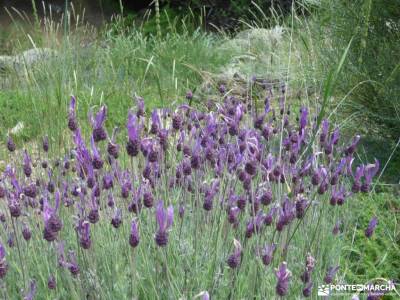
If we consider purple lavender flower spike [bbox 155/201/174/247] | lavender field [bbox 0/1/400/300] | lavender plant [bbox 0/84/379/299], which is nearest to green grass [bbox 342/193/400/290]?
lavender field [bbox 0/1/400/300]

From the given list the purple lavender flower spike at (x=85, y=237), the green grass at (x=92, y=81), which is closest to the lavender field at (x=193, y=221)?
the purple lavender flower spike at (x=85, y=237)

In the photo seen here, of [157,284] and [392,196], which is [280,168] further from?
[392,196]

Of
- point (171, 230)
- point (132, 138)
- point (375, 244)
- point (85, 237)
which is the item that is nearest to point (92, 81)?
point (375, 244)

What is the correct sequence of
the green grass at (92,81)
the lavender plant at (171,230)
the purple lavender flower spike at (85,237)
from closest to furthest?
the purple lavender flower spike at (85,237) < the lavender plant at (171,230) < the green grass at (92,81)

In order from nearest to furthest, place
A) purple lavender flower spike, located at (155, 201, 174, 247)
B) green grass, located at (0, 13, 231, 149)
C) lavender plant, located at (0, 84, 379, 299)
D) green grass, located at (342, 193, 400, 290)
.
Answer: purple lavender flower spike, located at (155, 201, 174, 247) → lavender plant, located at (0, 84, 379, 299) → green grass, located at (342, 193, 400, 290) → green grass, located at (0, 13, 231, 149)

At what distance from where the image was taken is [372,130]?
4.23m

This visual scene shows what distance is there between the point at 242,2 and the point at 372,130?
6.60m

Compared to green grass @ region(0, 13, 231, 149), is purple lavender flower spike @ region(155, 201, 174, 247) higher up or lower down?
A: higher up

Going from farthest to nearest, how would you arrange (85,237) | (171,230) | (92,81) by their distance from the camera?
1. (92,81)
2. (171,230)
3. (85,237)

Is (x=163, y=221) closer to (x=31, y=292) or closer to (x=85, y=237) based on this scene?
(x=85, y=237)

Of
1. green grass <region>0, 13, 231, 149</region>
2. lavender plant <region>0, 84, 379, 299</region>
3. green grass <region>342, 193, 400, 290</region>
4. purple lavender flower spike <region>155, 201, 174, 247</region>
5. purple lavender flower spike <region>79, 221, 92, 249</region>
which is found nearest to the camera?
purple lavender flower spike <region>155, 201, 174, 247</region>

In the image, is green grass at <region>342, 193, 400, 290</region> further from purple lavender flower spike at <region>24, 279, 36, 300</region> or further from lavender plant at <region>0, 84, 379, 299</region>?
purple lavender flower spike at <region>24, 279, 36, 300</region>

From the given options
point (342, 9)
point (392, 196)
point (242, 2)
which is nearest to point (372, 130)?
point (342, 9)

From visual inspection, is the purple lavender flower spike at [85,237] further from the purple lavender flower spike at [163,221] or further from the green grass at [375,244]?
the green grass at [375,244]
